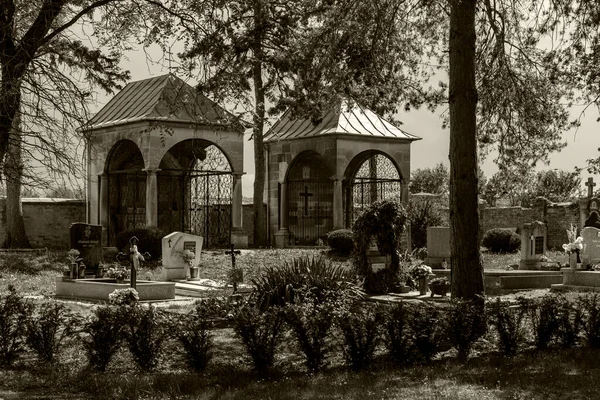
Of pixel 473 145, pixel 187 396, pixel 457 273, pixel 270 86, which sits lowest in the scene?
pixel 187 396

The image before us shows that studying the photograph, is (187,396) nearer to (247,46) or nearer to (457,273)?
(457,273)

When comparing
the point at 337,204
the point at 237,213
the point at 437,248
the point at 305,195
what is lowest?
the point at 437,248

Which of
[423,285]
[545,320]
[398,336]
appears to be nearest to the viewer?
[398,336]

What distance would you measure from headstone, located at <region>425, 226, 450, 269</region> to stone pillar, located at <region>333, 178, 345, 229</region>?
30.6 ft

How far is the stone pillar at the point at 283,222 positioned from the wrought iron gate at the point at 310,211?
1.12 ft

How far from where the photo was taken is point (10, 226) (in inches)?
1166

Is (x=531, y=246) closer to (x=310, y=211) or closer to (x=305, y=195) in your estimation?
(x=305, y=195)

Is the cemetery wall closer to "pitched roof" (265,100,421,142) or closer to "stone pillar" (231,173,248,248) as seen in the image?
"stone pillar" (231,173,248,248)

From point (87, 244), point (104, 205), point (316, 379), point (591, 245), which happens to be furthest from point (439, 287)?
point (104, 205)

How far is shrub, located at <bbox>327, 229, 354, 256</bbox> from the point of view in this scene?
27906 mm

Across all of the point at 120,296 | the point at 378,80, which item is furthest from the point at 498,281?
the point at 120,296

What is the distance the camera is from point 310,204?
33.8 m

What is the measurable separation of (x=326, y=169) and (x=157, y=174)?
22.9 ft

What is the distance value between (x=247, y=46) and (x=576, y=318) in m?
5.97
